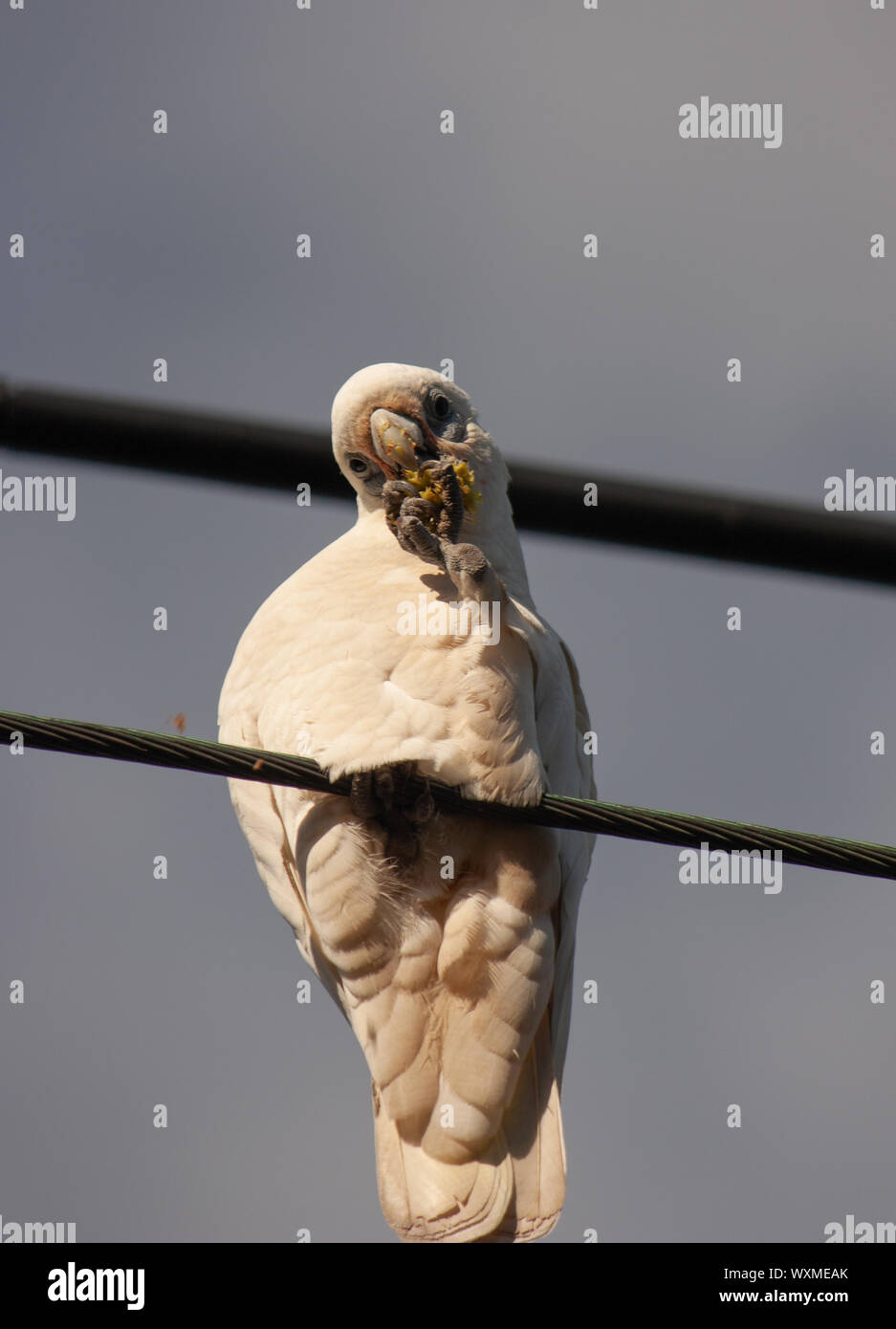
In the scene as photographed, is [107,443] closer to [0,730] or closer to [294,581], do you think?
[0,730]


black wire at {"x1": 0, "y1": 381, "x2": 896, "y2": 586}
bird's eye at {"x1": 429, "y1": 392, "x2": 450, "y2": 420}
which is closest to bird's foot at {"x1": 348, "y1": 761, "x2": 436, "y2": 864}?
black wire at {"x1": 0, "y1": 381, "x2": 896, "y2": 586}

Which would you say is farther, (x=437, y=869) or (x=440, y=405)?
(x=440, y=405)

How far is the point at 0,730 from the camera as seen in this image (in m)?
3.53

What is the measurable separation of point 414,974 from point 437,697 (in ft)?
2.64

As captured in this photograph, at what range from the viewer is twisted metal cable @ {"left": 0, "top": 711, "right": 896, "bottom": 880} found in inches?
141

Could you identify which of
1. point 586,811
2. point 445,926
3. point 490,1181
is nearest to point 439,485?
point 445,926

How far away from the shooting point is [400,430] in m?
5.38

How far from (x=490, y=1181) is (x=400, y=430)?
238 centimetres

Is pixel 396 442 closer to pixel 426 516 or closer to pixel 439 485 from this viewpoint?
pixel 439 485

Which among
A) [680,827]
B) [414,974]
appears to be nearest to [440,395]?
[414,974]

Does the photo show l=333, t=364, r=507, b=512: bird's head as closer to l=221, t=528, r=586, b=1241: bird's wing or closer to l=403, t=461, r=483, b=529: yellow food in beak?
l=403, t=461, r=483, b=529: yellow food in beak

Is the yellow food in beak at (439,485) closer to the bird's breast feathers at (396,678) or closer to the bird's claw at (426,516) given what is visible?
the bird's claw at (426,516)

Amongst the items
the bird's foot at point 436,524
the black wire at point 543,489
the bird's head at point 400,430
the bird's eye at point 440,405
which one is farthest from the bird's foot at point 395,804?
the bird's eye at point 440,405

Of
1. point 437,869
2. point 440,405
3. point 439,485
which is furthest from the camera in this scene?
point 440,405
